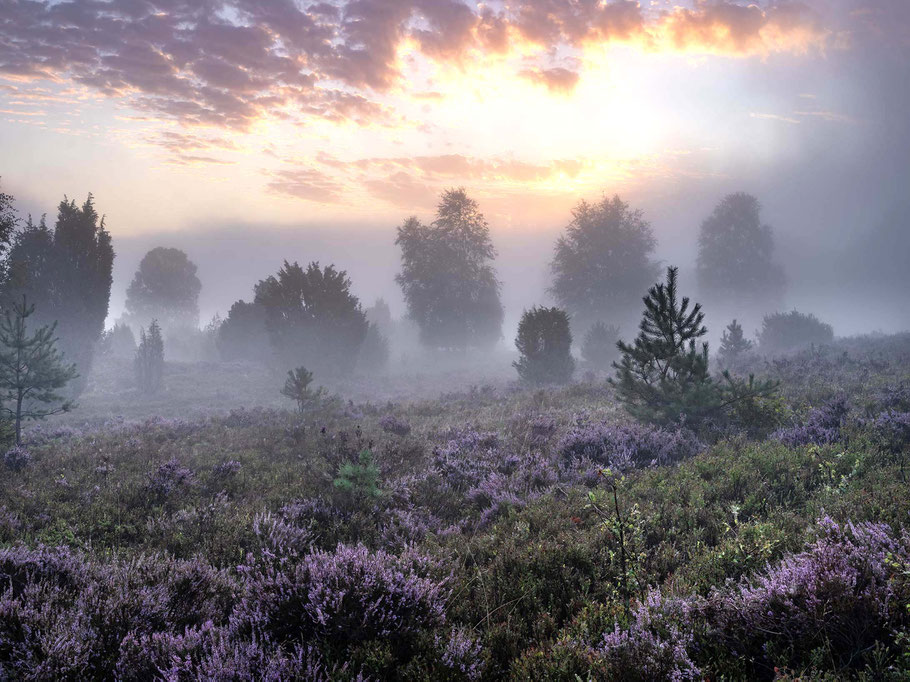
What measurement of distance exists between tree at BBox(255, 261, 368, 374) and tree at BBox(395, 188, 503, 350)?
12560 mm

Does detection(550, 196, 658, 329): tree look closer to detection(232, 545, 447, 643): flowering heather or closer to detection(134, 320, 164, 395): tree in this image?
detection(134, 320, 164, 395): tree

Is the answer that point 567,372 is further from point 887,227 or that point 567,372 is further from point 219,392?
point 887,227

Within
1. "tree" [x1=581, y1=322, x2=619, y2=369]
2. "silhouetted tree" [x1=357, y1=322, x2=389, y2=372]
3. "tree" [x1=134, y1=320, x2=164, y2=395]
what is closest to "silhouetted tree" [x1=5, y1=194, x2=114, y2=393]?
"tree" [x1=134, y1=320, x2=164, y2=395]

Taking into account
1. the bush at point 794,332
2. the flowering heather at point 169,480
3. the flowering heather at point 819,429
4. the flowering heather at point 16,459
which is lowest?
the flowering heather at point 16,459

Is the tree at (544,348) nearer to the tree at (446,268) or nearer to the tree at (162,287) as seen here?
the tree at (446,268)

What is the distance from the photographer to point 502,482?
7.23 metres

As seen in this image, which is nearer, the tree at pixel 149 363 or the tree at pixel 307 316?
the tree at pixel 149 363

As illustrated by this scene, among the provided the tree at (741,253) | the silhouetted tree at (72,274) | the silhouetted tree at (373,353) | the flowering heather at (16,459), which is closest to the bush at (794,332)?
the tree at (741,253)

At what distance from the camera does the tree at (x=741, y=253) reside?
4850 centimetres

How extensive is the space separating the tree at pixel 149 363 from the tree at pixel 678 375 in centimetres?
3369

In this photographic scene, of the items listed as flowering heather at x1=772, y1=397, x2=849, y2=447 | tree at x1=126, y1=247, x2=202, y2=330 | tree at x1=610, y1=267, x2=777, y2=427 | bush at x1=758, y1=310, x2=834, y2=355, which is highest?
tree at x1=126, y1=247, x2=202, y2=330

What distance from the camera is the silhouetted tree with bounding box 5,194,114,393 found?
2592 cm

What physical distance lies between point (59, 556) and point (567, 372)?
872 inches

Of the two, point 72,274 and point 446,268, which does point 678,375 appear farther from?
point 446,268
